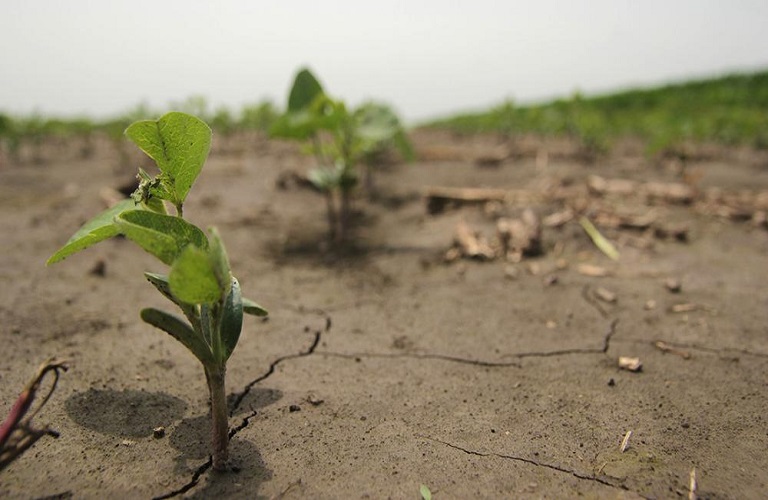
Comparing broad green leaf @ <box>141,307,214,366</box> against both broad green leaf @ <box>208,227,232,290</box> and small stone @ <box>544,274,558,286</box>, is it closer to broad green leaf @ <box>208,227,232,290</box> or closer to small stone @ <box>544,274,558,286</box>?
broad green leaf @ <box>208,227,232,290</box>

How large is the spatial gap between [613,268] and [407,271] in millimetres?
1135

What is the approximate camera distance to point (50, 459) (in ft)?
4.16

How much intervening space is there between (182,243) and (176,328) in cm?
18

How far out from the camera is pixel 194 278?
99cm

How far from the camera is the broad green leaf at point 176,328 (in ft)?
3.52

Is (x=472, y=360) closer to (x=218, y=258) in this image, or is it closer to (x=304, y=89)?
(x=218, y=258)

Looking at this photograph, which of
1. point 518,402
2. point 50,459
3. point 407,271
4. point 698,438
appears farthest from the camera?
point 407,271

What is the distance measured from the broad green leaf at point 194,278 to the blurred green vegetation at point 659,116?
4.80 meters

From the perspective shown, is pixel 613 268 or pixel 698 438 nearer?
pixel 698 438

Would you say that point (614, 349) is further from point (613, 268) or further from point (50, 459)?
point (50, 459)

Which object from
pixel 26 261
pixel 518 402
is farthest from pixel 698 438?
pixel 26 261

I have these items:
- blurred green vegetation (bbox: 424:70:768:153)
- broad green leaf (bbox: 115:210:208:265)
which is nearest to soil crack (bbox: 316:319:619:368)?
broad green leaf (bbox: 115:210:208:265)

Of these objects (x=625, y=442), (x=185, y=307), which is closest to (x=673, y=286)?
(x=625, y=442)

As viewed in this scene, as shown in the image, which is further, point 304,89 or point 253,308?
point 304,89
